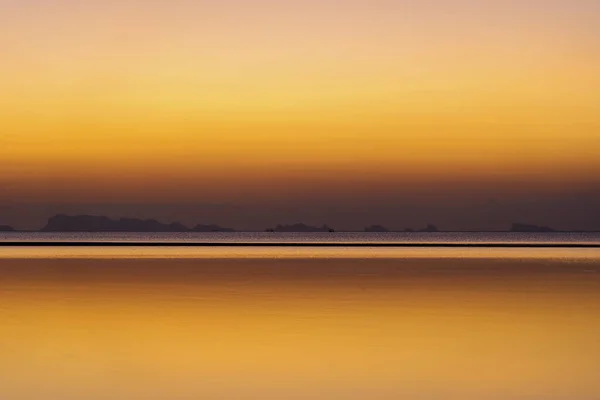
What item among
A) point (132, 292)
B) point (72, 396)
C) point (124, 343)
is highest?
point (132, 292)

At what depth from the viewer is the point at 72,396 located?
9898 mm

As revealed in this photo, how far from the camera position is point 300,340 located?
14.5 meters

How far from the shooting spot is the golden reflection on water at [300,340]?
414 inches

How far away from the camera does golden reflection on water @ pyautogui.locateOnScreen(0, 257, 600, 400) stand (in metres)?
10.5

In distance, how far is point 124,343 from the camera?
557 inches


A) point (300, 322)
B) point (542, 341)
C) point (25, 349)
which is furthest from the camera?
point (300, 322)

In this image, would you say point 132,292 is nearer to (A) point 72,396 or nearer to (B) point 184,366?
(B) point 184,366

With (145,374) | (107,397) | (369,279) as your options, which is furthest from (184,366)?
(369,279)

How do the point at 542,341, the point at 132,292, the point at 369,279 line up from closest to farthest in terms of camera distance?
the point at 542,341 < the point at 132,292 < the point at 369,279

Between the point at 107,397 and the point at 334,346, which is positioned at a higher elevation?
the point at 334,346

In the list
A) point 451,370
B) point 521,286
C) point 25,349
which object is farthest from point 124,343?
point 521,286

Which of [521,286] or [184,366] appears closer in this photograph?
[184,366]

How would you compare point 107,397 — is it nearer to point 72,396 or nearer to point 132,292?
point 72,396

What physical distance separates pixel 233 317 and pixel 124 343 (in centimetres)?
379
